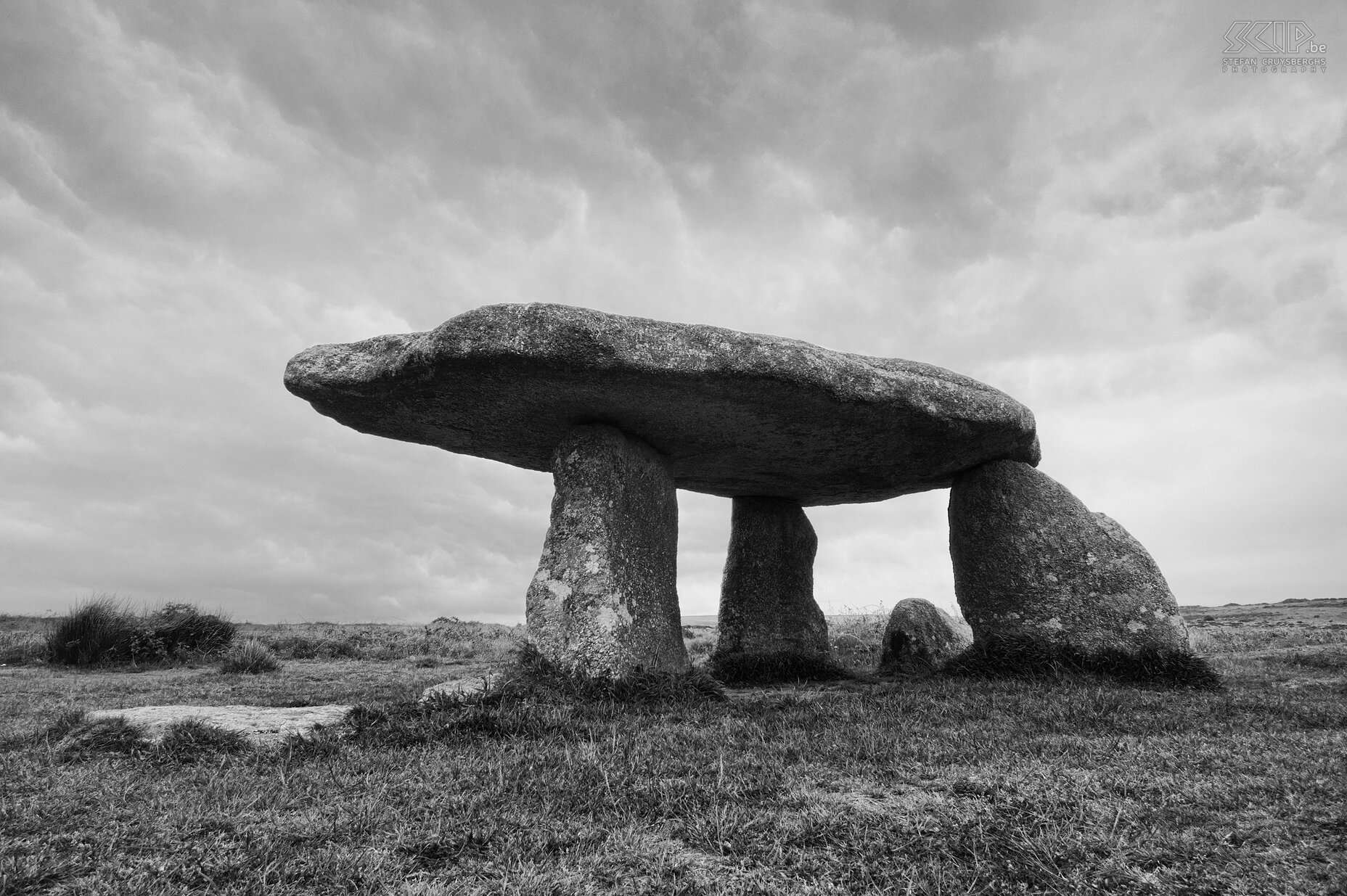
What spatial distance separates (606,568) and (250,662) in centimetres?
662

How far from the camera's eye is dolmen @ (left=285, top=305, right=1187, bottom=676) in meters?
7.61

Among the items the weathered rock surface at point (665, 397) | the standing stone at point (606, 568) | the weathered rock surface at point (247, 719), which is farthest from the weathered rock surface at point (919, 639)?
the weathered rock surface at point (247, 719)

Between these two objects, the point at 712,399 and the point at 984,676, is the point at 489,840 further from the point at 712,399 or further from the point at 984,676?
the point at 984,676

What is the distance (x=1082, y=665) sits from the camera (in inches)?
355

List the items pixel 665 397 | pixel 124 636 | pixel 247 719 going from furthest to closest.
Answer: pixel 124 636 < pixel 665 397 < pixel 247 719

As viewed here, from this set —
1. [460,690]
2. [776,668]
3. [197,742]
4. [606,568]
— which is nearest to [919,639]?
[776,668]

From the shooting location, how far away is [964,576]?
10164mm

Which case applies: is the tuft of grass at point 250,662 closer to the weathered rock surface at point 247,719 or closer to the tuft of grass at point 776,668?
the weathered rock surface at point 247,719

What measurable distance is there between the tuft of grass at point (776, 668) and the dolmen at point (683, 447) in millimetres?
100

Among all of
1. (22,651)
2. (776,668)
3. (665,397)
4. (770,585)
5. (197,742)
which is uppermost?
(665,397)

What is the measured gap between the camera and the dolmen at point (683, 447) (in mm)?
7613

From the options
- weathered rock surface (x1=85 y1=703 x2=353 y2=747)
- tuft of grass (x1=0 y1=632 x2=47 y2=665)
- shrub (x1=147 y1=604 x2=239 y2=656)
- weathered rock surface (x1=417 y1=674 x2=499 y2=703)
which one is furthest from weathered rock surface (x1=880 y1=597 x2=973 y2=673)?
tuft of grass (x1=0 y1=632 x2=47 y2=665)

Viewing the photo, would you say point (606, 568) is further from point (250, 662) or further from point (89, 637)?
point (89, 637)

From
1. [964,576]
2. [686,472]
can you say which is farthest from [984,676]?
[686,472]
